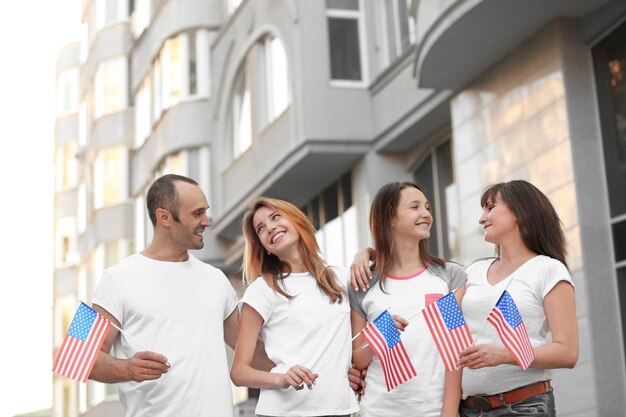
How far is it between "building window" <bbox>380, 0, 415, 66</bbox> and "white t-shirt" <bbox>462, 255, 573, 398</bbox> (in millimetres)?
13343

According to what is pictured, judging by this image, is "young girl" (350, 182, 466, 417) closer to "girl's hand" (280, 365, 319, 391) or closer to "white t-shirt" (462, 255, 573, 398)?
"white t-shirt" (462, 255, 573, 398)

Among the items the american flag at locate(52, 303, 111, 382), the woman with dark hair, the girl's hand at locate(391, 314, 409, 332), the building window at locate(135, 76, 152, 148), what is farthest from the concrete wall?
the building window at locate(135, 76, 152, 148)

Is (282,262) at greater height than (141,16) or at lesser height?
lesser

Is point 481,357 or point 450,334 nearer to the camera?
point 481,357

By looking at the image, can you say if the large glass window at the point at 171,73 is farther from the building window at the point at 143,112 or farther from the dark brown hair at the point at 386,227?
the dark brown hair at the point at 386,227

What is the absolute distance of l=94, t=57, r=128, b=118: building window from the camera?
36.5m

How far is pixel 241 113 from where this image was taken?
24.1 meters

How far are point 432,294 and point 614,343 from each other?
7438 mm

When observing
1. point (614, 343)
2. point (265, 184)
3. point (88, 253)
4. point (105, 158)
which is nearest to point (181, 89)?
→ point (265, 184)

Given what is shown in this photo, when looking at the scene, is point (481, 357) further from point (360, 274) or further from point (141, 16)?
point (141, 16)

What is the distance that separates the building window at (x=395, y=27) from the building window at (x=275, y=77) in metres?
2.06

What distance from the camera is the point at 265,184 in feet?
68.5

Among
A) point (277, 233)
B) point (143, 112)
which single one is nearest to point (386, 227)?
point (277, 233)

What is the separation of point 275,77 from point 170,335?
15914 millimetres
